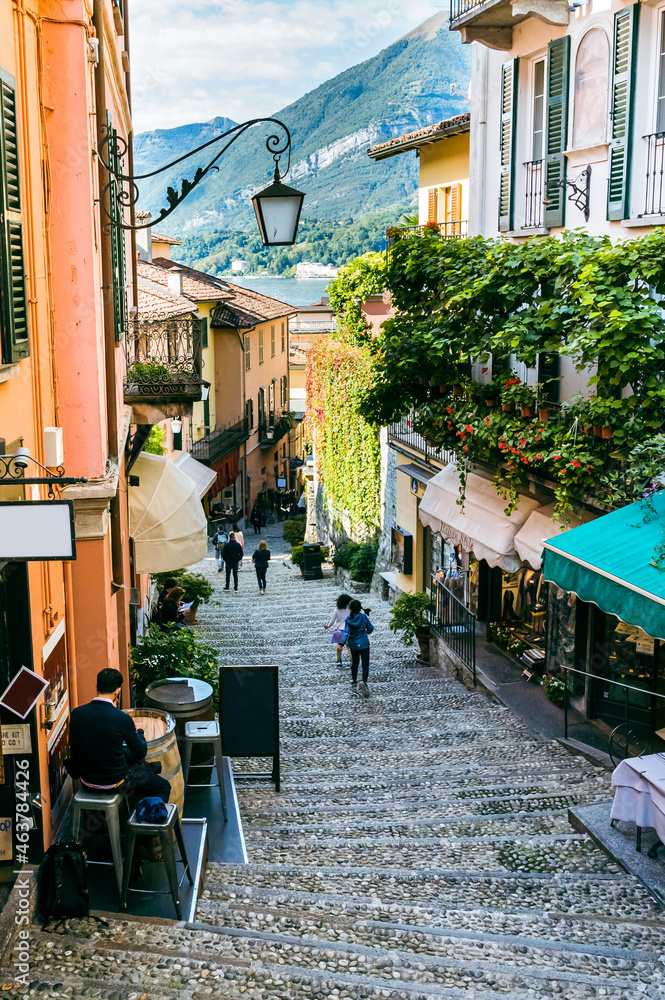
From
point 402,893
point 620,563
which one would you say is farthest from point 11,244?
point 620,563

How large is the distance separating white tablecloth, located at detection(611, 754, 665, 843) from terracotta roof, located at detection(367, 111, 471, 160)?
14.0 metres

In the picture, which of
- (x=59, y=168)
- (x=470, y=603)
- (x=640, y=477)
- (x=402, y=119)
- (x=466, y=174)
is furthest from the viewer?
(x=402, y=119)

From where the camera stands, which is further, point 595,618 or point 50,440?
point 595,618

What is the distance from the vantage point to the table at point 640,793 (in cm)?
736

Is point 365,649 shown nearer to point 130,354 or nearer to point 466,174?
point 130,354

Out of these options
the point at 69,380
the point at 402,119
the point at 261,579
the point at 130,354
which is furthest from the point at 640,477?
the point at 402,119

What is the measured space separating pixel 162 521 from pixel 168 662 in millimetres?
2179

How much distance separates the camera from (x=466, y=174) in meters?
19.8

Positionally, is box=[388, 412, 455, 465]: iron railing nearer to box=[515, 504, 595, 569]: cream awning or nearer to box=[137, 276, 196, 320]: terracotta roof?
box=[515, 504, 595, 569]: cream awning

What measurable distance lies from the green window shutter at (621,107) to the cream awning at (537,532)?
3.69m

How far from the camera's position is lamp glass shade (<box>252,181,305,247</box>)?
740 centimetres

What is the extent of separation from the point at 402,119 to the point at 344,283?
36755mm

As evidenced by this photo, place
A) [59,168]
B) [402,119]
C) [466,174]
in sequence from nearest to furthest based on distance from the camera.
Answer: [59,168] → [466,174] → [402,119]

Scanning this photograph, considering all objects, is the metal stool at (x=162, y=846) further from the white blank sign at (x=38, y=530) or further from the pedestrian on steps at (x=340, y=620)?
the pedestrian on steps at (x=340, y=620)
